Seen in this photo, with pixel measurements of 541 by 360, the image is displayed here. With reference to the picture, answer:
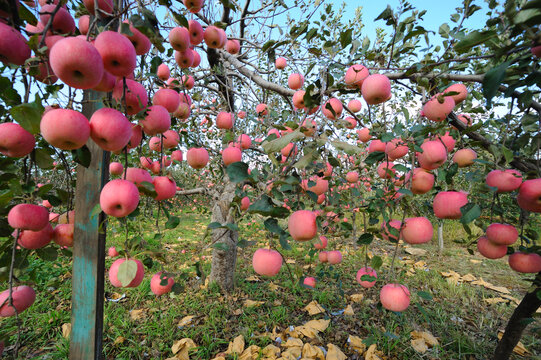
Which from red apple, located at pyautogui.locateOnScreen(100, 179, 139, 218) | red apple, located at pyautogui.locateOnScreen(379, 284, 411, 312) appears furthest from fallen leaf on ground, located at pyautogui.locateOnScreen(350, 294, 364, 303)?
red apple, located at pyautogui.locateOnScreen(100, 179, 139, 218)

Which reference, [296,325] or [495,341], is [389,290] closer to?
[296,325]

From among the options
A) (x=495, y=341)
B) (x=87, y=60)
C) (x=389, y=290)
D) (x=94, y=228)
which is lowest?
(x=495, y=341)

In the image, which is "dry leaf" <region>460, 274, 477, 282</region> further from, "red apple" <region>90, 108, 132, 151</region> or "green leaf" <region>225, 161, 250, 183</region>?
"red apple" <region>90, 108, 132, 151</region>

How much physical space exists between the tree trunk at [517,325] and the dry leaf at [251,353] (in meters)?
1.84

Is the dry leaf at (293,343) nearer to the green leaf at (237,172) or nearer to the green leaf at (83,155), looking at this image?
the green leaf at (237,172)

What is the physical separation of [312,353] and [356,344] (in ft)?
1.60

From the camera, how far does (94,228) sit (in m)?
1.07

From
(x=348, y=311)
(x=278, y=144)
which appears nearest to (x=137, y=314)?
(x=348, y=311)

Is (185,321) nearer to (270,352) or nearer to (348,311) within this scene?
(270,352)

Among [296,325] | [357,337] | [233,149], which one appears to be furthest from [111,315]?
[357,337]

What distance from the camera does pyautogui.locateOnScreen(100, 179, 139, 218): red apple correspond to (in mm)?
819

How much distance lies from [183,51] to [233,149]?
2.01 feet

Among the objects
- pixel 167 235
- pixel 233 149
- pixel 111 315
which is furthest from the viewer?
pixel 167 235

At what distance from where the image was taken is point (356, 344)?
216 cm
